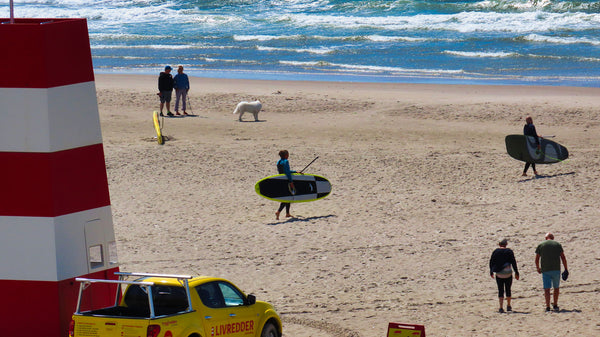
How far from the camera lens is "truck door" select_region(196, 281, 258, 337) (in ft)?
29.4

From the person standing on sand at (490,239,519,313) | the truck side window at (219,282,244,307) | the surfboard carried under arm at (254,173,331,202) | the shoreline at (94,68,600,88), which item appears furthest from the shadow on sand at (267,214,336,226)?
the shoreline at (94,68,600,88)

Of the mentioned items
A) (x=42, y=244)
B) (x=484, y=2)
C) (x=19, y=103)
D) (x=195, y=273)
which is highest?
(x=484, y=2)

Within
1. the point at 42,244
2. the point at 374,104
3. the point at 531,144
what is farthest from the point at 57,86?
the point at 374,104

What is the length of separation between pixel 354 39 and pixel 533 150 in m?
32.0

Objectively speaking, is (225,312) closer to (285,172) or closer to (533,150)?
(285,172)

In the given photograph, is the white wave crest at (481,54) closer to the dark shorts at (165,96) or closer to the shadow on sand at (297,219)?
the dark shorts at (165,96)

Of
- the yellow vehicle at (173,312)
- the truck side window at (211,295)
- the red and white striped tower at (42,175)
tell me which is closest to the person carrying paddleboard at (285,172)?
the yellow vehicle at (173,312)

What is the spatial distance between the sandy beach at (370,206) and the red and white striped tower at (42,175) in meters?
3.23

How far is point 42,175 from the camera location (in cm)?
842

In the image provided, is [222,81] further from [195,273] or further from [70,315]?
[70,315]

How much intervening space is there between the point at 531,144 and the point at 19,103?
14.0 m

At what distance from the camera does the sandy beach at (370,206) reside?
11.9 meters

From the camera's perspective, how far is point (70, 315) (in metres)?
8.70

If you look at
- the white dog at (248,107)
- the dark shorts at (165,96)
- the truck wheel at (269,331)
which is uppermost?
the dark shorts at (165,96)
